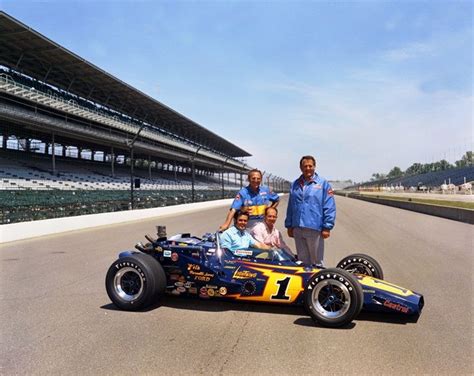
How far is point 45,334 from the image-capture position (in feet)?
13.7

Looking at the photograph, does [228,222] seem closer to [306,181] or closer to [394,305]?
[306,181]

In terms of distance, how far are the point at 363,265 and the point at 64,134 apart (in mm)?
35968

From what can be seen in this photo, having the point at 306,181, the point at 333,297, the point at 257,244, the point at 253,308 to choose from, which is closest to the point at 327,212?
the point at 306,181

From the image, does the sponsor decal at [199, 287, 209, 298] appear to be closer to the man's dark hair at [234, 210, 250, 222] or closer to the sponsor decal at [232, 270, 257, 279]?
the sponsor decal at [232, 270, 257, 279]

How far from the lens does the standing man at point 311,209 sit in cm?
531

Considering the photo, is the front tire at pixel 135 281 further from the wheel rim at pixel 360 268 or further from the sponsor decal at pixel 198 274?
the wheel rim at pixel 360 268

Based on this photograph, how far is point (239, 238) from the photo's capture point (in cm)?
524

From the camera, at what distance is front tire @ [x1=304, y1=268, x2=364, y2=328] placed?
13.8ft

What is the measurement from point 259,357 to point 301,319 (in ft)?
3.94

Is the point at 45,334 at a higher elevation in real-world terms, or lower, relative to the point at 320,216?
lower

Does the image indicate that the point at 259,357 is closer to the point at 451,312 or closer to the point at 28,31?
the point at 451,312

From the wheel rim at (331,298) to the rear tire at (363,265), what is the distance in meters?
1.09

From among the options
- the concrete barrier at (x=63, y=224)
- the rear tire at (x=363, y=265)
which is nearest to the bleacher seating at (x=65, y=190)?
the concrete barrier at (x=63, y=224)

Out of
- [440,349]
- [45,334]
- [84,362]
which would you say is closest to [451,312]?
[440,349]
